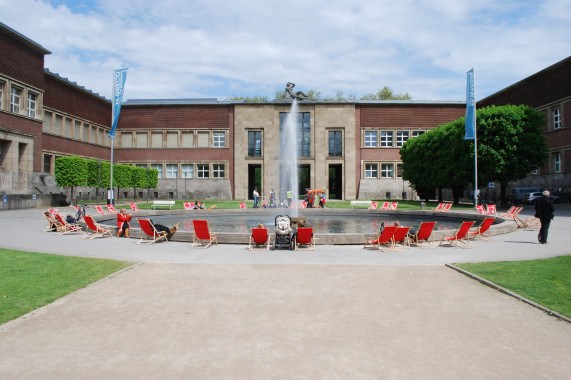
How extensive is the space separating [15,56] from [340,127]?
37660 millimetres

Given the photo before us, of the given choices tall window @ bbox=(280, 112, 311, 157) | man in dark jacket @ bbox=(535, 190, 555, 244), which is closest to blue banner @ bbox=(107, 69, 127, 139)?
tall window @ bbox=(280, 112, 311, 157)

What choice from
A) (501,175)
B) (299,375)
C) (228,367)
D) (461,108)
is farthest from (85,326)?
(461,108)

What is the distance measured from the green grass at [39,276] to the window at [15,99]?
3189cm

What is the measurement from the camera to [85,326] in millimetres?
5367

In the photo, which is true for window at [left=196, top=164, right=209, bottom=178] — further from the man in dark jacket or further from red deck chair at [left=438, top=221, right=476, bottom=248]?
the man in dark jacket

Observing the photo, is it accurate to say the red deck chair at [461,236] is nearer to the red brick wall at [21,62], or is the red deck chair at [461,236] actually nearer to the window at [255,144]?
the red brick wall at [21,62]

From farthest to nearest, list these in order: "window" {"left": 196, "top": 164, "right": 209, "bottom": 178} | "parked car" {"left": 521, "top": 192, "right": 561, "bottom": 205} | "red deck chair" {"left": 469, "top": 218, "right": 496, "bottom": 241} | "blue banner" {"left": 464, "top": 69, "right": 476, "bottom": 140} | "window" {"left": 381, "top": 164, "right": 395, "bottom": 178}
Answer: "window" {"left": 196, "top": 164, "right": 209, "bottom": 178} < "window" {"left": 381, "top": 164, "right": 395, "bottom": 178} < "parked car" {"left": 521, "top": 192, "right": 561, "bottom": 205} < "blue banner" {"left": 464, "top": 69, "right": 476, "bottom": 140} < "red deck chair" {"left": 469, "top": 218, "right": 496, "bottom": 241}

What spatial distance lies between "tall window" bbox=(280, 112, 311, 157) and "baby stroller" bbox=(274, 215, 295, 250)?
42.1m

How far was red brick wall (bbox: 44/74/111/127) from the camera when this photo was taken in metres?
43.0

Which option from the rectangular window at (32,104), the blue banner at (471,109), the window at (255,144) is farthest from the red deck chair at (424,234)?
the window at (255,144)

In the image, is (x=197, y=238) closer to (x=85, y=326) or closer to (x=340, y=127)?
(x=85, y=326)

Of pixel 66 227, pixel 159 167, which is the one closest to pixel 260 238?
pixel 66 227

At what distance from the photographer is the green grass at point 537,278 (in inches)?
256

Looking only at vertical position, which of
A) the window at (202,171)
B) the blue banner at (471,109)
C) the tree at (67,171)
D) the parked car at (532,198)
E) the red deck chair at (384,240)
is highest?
the blue banner at (471,109)
